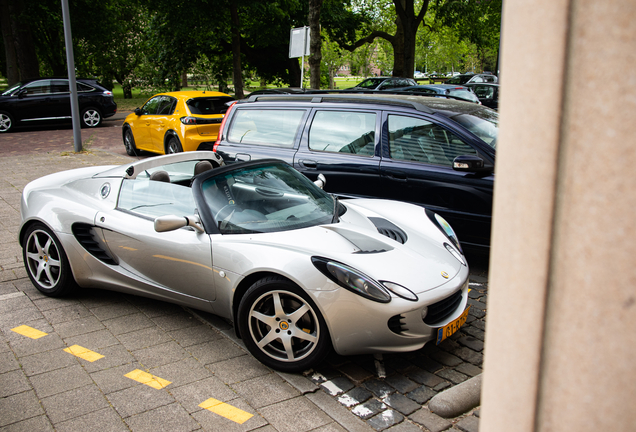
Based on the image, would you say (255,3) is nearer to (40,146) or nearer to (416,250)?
(40,146)

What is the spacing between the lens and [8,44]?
21.0 meters

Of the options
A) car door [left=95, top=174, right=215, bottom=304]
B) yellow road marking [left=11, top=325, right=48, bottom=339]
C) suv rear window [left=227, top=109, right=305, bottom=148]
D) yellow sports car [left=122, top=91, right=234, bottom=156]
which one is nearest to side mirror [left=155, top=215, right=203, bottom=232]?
car door [left=95, top=174, right=215, bottom=304]

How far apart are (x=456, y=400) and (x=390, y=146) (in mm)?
2986

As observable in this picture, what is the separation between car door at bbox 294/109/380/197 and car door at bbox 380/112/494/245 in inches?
6.3

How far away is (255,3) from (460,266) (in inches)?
680

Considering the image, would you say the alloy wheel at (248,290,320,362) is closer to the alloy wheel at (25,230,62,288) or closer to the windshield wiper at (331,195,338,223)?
the windshield wiper at (331,195,338,223)

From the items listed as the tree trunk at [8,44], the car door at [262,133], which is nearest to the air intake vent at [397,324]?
the car door at [262,133]

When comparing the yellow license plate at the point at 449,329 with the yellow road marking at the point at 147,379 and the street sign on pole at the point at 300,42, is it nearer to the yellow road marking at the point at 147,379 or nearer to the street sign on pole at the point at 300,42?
the yellow road marking at the point at 147,379

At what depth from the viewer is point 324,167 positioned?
5.63m

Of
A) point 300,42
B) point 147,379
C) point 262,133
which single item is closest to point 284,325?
point 147,379

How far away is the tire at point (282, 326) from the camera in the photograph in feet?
10.3

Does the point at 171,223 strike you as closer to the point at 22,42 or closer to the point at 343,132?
the point at 343,132

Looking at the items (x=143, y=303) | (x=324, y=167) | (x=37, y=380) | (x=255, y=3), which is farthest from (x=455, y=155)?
(x=255, y=3)

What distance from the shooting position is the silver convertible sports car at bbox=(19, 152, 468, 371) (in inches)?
121
